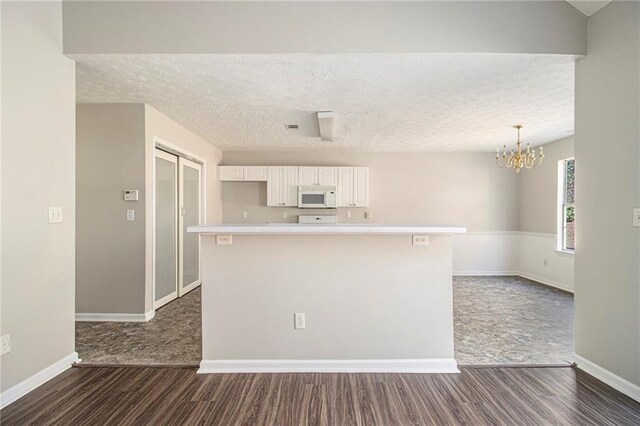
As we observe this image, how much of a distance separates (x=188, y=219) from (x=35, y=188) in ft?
8.56

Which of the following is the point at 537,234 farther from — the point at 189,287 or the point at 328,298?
the point at 189,287

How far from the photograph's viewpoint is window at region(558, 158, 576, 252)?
524 centimetres

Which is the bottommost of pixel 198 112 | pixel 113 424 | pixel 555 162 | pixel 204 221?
pixel 113 424

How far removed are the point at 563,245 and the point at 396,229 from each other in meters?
4.51

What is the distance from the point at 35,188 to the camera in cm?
229

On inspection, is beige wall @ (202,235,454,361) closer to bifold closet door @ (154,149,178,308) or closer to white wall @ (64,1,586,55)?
white wall @ (64,1,586,55)

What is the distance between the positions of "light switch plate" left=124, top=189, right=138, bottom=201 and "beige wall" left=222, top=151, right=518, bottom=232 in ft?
8.91

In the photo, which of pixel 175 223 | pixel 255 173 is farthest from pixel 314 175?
pixel 175 223

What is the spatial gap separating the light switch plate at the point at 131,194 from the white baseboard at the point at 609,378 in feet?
14.2

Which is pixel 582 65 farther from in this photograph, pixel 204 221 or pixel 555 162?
pixel 204 221

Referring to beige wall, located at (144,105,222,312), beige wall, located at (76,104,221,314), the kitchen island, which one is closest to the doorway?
beige wall, located at (144,105,222,312)

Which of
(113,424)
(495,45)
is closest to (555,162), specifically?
(495,45)

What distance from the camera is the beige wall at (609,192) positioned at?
215 cm

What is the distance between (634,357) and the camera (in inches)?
83.8
